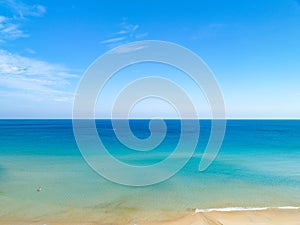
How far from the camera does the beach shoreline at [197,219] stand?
9539 millimetres

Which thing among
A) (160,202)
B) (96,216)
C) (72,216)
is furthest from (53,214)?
(160,202)

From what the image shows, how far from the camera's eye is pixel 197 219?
32.4ft

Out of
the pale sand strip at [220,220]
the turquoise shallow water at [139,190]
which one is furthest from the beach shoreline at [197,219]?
the turquoise shallow water at [139,190]

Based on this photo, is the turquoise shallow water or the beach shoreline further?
the turquoise shallow water

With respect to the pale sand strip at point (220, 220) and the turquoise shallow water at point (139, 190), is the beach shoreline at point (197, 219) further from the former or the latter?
the turquoise shallow water at point (139, 190)

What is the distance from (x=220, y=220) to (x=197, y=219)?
0.84m

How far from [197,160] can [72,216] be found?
14681 millimetres

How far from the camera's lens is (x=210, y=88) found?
9688 mm

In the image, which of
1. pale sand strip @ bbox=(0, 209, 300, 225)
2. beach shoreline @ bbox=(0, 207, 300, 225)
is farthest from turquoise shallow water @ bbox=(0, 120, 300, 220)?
pale sand strip @ bbox=(0, 209, 300, 225)

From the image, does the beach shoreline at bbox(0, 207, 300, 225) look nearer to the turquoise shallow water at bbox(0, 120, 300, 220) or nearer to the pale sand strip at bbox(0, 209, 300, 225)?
the pale sand strip at bbox(0, 209, 300, 225)

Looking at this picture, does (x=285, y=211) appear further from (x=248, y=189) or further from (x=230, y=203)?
(x=248, y=189)

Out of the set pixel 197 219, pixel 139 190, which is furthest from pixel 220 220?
pixel 139 190

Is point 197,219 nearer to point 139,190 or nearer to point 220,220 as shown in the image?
point 220,220

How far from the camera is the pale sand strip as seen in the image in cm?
951
